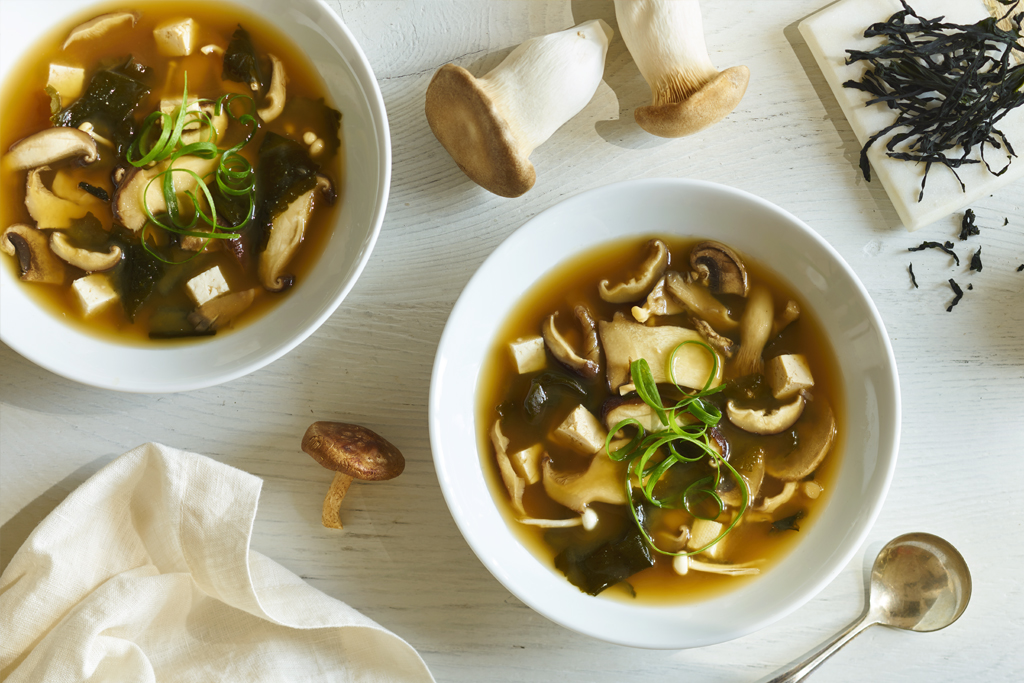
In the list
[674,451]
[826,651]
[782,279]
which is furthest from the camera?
[826,651]

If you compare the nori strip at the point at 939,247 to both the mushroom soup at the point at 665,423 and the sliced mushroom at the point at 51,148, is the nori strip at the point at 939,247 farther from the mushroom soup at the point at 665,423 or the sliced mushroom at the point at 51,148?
the sliced mushroom at the point at 51,148

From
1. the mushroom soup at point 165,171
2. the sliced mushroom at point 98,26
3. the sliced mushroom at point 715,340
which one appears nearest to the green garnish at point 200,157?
the mushroom soup at point 165,171

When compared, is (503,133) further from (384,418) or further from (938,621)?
(938,621)

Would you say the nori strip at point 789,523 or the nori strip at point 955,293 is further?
the nori strip at point 955,293

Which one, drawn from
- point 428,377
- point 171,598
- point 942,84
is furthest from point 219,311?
point 942,84

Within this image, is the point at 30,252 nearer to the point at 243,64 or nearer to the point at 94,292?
the point at 94,292

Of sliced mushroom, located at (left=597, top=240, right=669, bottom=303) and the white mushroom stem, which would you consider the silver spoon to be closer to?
sliced mushroom, located at (left=597, top=240, right=669, bottom=303)

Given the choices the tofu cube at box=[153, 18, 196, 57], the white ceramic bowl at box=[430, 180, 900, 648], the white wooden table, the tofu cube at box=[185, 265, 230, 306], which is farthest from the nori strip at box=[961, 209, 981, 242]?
the tofu cube at box=[153, 18, 196, 57]
